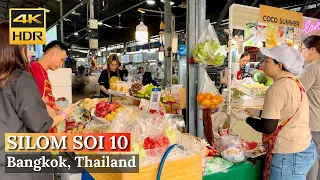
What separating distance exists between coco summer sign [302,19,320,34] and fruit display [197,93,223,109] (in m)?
3.18

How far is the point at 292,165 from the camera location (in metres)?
1.86

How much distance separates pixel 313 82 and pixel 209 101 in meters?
1.09

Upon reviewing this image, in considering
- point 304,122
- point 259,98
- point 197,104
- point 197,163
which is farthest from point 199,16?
point 259,98

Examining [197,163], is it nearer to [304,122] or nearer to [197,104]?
[304,122]

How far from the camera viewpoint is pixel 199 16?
102 inches

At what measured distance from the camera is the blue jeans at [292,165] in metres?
1.86

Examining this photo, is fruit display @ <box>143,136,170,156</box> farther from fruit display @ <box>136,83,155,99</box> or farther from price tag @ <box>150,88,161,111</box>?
fruit display @ <box>136,83,155,99</box>

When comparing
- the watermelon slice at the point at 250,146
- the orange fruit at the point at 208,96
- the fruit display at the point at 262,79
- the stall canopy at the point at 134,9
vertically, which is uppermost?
the stall canopy at the point at 134,9

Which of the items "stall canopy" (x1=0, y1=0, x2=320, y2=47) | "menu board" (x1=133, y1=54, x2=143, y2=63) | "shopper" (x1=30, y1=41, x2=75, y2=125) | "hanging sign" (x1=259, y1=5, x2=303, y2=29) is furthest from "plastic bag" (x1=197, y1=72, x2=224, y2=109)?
"menu board" (x1=133, y1=54, x2=143, y2=63)

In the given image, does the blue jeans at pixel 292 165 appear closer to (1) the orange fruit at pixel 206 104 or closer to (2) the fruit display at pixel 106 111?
(1) the orange fruit at pixel 206 104

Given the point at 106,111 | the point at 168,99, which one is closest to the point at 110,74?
the point at 168,99

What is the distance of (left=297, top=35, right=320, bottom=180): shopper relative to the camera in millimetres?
2539

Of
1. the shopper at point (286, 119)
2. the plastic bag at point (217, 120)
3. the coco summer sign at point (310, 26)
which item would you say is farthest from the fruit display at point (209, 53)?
the coco summer sign at point (310, 26)

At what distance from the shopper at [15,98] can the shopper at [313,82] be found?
2.36 metres
